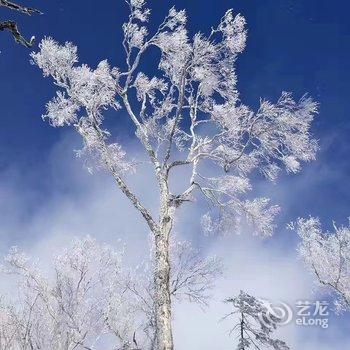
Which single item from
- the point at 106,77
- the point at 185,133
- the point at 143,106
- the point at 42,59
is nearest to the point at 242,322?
the point at 185,133

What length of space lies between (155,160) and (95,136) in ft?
7.90

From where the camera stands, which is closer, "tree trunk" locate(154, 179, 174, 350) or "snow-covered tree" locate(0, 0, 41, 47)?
"snow-covered tree" locate(0, 0, 41, 47)

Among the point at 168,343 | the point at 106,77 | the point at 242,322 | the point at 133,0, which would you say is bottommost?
the point at 168,343

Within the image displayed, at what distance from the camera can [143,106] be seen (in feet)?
49.1

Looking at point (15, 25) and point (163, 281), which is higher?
point (163, 281)

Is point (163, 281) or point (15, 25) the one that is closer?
point (15, 25)

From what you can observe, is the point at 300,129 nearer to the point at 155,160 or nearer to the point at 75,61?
the point at 155,160

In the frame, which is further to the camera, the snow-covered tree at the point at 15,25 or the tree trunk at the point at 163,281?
the tree trunk at the point at 163,281

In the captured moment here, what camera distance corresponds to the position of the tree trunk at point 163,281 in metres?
9.54

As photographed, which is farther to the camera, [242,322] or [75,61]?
[242,322]

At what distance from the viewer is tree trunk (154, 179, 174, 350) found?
954 centimetres

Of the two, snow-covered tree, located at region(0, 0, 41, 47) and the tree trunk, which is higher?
the tree trunk

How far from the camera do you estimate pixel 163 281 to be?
10273mm

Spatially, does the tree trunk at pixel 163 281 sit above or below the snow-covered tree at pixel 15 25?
above
